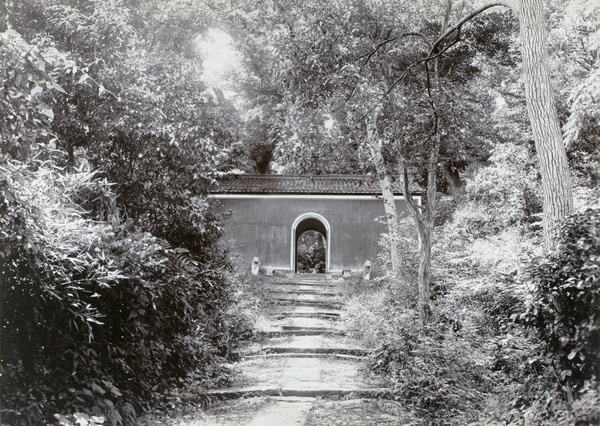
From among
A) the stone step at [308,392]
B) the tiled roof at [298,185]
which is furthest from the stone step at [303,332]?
the tiled roof at [298,185]

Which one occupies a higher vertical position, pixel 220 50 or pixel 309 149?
pixel 220 50

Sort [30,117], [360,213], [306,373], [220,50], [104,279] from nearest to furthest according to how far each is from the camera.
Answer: [30,117], [104,279], [306,373], [360,213], [220,50]

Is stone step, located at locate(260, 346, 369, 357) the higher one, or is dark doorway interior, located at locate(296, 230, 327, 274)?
dark doorway interior, located at locate(296, 230, 327, 274)

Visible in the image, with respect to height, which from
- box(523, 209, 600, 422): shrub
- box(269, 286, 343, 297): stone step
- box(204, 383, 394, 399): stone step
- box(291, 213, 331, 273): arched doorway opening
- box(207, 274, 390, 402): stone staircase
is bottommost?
box(204, 383, 394, 399): stone step

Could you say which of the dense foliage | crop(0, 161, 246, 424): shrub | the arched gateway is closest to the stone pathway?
the dense foliage

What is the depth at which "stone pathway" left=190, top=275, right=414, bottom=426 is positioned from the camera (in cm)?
562

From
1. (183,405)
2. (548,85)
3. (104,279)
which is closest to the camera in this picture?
(104,279)

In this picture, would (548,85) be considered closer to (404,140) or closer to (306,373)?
(404,140)

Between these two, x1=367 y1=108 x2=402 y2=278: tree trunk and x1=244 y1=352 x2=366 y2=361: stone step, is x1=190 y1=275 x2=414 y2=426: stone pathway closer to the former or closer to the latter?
x1=244 y1=352 x2=366 y2=361: stone step

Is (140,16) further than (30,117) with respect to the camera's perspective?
Yes

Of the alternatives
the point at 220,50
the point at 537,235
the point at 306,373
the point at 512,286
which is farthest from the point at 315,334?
the point at 220,50

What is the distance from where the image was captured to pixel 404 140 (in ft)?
26.3

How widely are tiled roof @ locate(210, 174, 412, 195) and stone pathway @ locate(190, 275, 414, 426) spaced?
6944mm

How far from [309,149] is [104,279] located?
472cm
